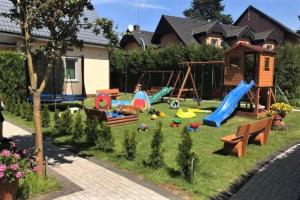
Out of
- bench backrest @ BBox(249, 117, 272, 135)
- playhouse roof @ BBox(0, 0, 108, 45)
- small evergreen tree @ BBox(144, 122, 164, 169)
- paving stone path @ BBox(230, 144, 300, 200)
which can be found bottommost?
paving stone path @ BBox(230, 144, 300, 200)

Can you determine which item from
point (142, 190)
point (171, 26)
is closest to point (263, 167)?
Result: point (142, 190)

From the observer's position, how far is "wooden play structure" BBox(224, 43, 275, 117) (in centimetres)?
1573

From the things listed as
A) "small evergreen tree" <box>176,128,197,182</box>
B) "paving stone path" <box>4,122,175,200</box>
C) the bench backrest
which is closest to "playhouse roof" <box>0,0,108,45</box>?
the bench backrest

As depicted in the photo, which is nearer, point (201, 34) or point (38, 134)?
point (38, 134)

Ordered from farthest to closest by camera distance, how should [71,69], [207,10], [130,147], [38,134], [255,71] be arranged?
[207,10]
[71,69]
[255,71]
[130,147]
[38,134]

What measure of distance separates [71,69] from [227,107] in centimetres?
1083

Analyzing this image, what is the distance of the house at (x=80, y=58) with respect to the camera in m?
19.0

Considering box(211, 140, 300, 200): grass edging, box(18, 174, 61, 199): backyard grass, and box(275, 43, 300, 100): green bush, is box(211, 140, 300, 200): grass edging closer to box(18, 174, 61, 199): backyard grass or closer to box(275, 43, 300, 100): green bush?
box(18, 174, 61, 199): backyard grass

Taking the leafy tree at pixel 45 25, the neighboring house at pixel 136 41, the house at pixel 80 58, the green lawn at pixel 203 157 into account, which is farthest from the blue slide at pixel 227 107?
the neighboring house at pixel 136 41

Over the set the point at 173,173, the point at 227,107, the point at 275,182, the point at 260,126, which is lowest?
the point at 275,182

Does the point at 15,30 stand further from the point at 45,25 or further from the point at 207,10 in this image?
the point at 207,10

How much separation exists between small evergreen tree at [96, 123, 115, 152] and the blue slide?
5.11 metres

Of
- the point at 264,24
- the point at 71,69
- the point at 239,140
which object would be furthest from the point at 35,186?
the point at 264,24

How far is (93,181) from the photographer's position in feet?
23.4
